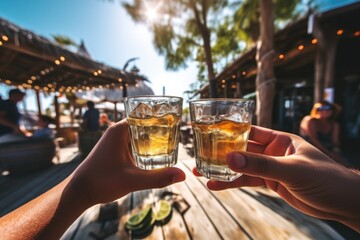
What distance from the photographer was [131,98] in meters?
0.90

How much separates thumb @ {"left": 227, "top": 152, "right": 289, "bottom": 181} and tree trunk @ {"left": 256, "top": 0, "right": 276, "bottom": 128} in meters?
2.80

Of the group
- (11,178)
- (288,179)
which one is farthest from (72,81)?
(288,179)

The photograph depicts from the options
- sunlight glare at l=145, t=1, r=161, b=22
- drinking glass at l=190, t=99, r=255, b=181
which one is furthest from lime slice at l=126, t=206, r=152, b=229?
sunlight glare at l=145, t=1, r=161, b=22

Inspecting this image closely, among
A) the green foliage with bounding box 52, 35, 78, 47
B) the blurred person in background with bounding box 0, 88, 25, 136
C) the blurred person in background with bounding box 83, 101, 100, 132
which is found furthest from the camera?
the green foliage with bounding box 52, 35, 78, 47

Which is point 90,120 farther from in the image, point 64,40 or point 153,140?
point 64,40

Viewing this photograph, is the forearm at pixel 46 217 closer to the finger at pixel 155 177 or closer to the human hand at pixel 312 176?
the finger at pixel 155 177

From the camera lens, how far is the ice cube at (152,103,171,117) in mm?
930

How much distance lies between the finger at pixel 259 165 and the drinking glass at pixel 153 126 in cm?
37

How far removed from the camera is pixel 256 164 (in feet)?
2.27

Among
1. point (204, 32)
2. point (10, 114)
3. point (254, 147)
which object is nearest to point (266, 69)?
point (254, 147)

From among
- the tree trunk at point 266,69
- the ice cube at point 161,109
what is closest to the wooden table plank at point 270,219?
the ice cube at point 161,109

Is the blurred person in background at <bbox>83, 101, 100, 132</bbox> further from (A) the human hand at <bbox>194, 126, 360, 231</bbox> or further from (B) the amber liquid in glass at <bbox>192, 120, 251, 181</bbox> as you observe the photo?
(A) the human hand at <bbox>194, 126, 360, 231</bbox>

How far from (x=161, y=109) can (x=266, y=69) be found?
2973mm

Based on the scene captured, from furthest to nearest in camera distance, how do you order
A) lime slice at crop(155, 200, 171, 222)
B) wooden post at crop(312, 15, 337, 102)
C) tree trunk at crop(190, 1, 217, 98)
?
tree trunk at crop(190, 1, 217, 98)
wooden post at crop(312, 15, 337, 102)
lime slice at crop(155, 200, 171, 222)
